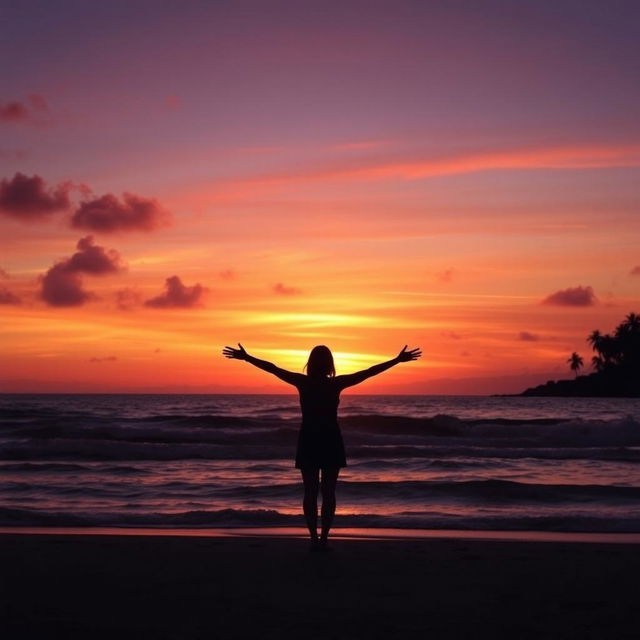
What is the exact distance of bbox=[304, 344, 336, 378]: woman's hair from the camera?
744cm

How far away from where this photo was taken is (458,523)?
11.4 metres

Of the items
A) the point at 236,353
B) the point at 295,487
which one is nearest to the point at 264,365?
the point at 236,353

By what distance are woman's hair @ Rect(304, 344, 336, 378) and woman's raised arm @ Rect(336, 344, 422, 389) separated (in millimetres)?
126

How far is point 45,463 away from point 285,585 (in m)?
15.5

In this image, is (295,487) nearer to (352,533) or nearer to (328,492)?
(352,533)

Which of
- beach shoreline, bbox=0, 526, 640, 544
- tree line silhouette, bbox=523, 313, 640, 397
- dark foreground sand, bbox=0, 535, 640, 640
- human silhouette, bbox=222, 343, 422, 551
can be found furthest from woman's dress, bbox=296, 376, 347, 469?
tree line silhouette, bbox=523, 313, 640, 397

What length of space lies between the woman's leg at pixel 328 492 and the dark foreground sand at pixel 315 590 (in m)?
0.33

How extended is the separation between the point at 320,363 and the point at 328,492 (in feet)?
3.97

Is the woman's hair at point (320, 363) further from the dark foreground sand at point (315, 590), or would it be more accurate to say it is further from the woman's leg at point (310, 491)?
the dark foreground sand at point (315, 590)

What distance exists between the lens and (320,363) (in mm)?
7438

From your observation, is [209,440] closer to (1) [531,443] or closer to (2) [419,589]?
(1) [531,443]

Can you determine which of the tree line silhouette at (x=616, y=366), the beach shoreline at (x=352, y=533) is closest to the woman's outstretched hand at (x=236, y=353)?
the beach shoreline at (x=352, y=533)

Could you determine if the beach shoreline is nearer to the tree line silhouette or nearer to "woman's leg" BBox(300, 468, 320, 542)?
"woman's leg" BBox(300, 468, 320, 542)

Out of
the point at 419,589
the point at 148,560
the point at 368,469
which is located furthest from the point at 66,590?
the point at 368,469
